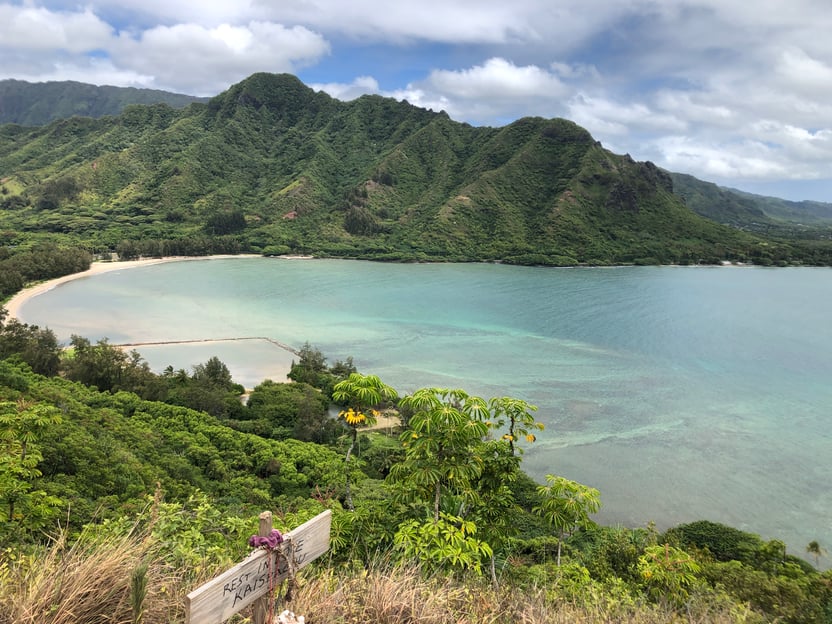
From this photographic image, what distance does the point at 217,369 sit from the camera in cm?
2717

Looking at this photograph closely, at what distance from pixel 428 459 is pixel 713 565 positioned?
351 inches

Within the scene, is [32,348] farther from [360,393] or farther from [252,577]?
[252,577]

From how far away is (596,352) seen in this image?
39.7 m

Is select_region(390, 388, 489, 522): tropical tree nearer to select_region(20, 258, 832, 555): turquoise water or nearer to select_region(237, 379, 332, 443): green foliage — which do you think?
select_region(20, 258, 832, 555): turquoise water

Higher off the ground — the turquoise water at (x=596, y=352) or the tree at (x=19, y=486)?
the tree at (x=19, y=486)

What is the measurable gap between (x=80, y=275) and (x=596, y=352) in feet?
213

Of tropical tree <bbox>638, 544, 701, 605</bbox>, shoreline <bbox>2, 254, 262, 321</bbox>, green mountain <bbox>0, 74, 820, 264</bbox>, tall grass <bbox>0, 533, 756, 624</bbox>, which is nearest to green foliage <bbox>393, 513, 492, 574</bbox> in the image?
tall grass <bbox>0, 533, 756, 624</bbox>

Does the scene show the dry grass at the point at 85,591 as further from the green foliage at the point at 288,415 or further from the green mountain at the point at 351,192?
the green mountain at the point at 351,192

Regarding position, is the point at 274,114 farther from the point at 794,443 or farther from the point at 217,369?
the point at 794,443

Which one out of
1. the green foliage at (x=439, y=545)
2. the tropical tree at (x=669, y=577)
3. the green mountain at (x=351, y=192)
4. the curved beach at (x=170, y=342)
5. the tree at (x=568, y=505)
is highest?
the green mountain at (x=351, y=192)

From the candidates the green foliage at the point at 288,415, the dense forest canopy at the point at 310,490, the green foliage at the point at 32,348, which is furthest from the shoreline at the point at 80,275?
the green foliage at the point at 288,415

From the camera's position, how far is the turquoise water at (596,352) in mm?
20797

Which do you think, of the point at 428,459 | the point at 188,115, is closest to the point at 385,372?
the point at 428,459

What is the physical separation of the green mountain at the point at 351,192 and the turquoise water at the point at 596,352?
20.3 m
